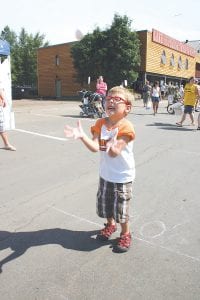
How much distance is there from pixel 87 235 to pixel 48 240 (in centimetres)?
42

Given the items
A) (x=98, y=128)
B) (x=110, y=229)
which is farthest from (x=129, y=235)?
(x=98, y=128)

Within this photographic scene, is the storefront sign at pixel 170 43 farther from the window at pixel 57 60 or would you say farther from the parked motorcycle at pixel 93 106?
the parked motorcycle at pixel 93 106

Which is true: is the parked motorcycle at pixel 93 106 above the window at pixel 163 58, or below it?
below

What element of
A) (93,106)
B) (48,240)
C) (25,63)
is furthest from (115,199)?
(25,63)

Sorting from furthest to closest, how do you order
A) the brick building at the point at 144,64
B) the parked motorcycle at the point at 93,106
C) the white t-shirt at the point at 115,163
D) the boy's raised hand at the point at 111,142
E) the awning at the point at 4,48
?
the brick building at the point at 144,64 < the parked motorcycle at the point at 93,106 < the awning at the point at 4,48 < the white t-shirt at the point at 115,163 < the boy's raised hand at the point at 111,142

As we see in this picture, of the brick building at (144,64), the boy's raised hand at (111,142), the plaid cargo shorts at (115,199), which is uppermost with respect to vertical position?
the brick building at (144,64)

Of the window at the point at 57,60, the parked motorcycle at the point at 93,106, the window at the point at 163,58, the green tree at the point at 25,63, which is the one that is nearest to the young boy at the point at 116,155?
the parked motorcycle at the point at 93,106

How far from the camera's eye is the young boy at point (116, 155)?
319cm

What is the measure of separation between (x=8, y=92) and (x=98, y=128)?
9637 millimetres

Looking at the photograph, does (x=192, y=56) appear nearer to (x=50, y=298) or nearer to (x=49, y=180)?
(x=49, y=180)

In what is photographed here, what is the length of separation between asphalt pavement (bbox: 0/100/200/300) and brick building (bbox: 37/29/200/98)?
96.2 feet

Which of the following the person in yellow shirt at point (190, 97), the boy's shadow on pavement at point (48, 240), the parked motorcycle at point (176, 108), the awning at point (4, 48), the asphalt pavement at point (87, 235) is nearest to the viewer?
the asphalt pavement at point (87, 235)

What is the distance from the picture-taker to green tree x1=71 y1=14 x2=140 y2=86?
31484 mm

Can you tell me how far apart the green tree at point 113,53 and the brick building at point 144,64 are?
269cm
